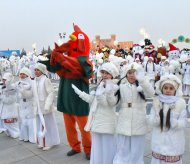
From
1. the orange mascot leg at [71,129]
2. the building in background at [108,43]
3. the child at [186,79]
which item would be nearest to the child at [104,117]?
the orange mascot leg at [71,129]

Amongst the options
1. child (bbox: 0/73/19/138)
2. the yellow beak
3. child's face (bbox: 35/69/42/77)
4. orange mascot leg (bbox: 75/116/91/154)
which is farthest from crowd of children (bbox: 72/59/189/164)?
child (bbox: 0/73/19/138)

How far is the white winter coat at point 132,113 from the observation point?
346 cm

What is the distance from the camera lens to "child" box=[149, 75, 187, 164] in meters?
3.16

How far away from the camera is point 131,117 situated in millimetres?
3477

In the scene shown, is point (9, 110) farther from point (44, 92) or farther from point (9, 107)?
point (44, 92)

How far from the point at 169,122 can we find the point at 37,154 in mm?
2581

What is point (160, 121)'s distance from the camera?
3.21m

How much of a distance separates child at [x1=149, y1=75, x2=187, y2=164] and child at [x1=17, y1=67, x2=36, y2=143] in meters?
2.71

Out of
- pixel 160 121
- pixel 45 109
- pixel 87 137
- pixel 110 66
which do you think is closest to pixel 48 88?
pixel 45 109

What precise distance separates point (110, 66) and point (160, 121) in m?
0.99

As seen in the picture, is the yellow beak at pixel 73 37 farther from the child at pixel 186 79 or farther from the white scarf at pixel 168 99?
the child at pixel 186 79

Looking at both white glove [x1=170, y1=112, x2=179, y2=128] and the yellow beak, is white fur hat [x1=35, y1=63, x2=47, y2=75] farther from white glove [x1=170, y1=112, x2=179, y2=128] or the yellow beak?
white glove [x1=170, y1=112, x2=179, y2=128]

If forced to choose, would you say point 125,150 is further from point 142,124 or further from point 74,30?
point 74,30

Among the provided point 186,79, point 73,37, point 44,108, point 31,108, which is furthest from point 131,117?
point 186,79
